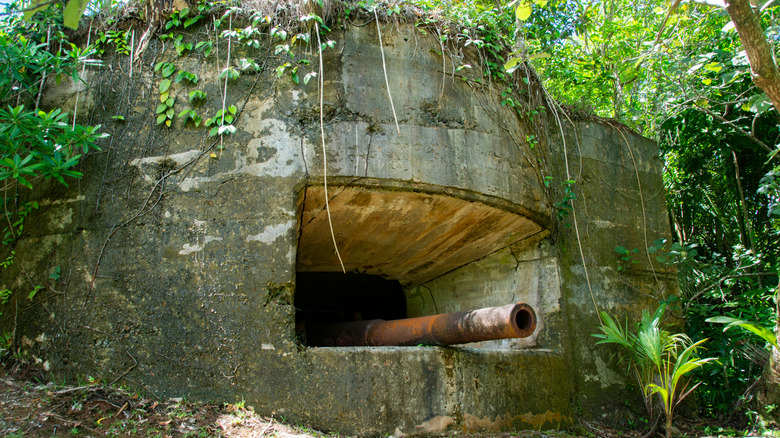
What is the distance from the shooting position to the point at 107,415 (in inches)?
117

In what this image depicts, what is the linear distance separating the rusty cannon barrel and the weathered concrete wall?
0.16m

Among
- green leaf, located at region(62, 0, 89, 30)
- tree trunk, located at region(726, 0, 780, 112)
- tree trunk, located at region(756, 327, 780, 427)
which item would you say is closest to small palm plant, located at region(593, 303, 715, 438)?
tree trunk, located at region(756, 327, 780, 427)

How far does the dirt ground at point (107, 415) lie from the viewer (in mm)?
2802

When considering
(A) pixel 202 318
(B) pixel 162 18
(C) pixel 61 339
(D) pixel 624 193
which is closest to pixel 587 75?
(D) pixel 624 193

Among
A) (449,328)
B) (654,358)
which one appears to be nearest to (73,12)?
(449,328)

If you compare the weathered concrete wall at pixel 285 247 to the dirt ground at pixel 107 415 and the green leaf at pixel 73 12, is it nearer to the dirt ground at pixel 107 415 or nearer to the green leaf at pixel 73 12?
the dirt ground at pixel 107 415

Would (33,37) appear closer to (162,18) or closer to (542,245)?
(162,18)

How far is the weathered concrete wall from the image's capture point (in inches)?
131

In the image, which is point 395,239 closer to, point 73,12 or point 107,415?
point 107,415

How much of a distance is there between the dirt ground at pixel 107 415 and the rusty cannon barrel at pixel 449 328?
2.93 feet

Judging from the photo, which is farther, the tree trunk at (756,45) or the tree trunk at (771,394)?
the tree trunk at (771,394)

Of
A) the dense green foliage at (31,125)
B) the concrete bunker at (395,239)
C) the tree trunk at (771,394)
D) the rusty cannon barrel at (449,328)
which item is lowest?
the tree trunk at (771,394)

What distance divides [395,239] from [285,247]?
1.36 meters

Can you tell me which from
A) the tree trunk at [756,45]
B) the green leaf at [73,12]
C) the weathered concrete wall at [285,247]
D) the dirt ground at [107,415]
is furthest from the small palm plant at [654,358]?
the green leaf at [73,12]
